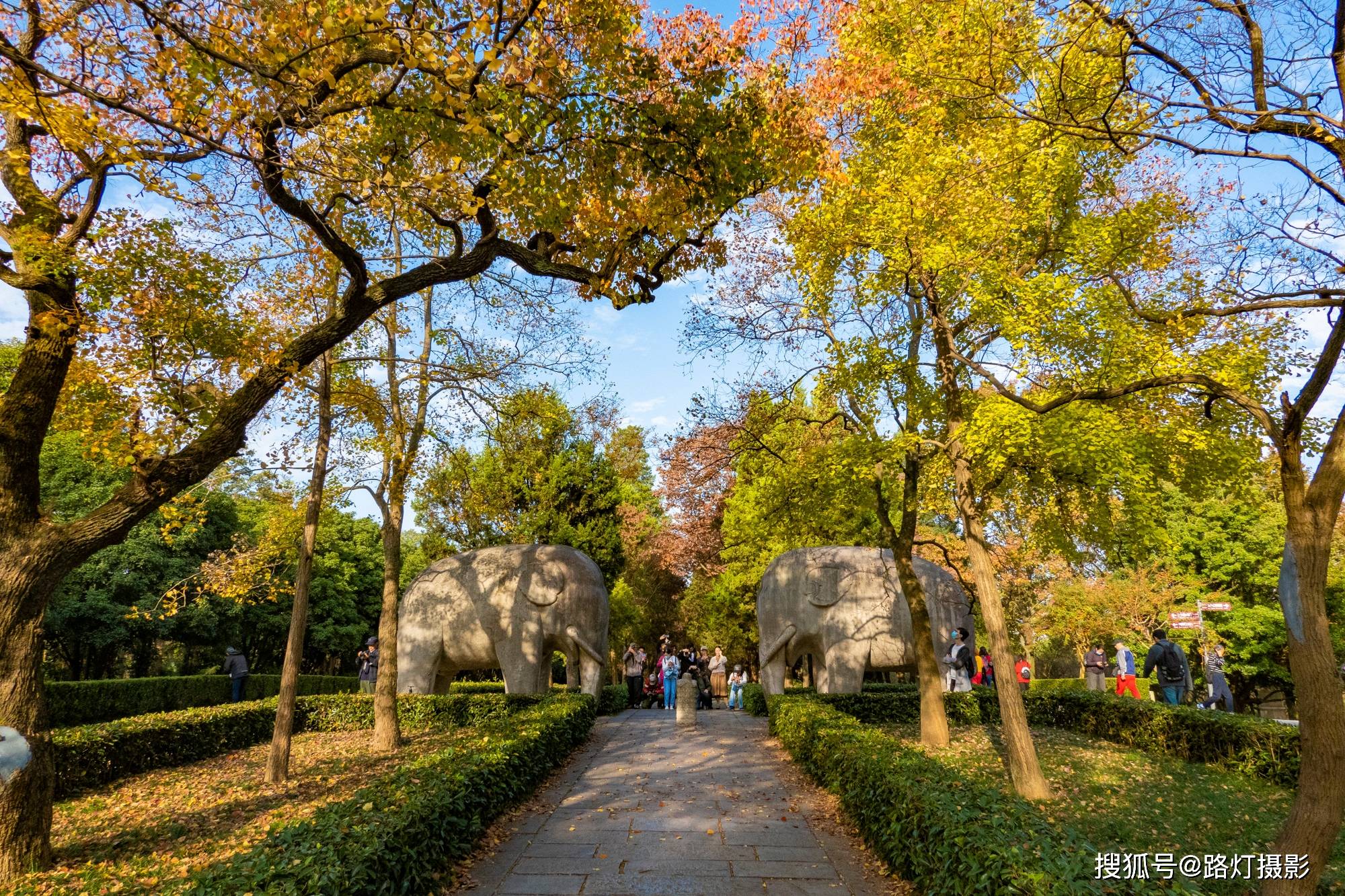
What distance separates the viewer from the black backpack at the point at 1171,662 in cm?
1237

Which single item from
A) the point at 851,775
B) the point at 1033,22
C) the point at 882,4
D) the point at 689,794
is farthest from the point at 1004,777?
the point at 882,4

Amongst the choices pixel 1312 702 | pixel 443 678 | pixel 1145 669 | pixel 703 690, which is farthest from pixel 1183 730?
pixel 443 678

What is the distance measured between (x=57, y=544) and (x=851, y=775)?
Answer: 7049mm

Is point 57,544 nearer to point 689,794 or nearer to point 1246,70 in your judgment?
point 689,794

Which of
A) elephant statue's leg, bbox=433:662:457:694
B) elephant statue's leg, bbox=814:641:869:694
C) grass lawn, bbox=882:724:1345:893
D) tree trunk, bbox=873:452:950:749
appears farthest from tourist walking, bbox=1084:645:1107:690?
elephant statue's leg, bbox=433:662:457:694

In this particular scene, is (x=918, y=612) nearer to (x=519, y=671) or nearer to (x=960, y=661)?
(x=960, y=661)

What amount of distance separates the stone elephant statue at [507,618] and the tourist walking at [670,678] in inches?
154

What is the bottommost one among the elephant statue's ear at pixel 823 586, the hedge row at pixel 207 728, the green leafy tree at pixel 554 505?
the hedge row at pixel 207 728

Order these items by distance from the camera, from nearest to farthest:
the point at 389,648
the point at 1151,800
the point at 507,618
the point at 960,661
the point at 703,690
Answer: the point at 1151,800, the point at 389,648, the point at 507,618, the point at 960,661, the point at 703,690

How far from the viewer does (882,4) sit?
9.33m

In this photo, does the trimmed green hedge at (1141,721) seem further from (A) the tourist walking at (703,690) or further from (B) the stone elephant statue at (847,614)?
(A) the tourist walking at (703,690)

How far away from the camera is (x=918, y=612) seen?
454 inches

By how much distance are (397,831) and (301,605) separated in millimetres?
5510

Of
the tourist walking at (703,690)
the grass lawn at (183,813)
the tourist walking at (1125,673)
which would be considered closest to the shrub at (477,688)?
the tourist walking at (703,690)
